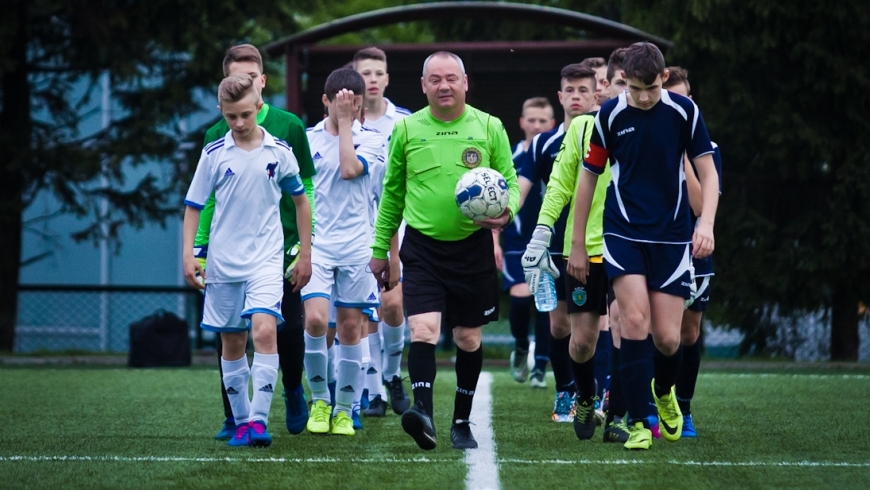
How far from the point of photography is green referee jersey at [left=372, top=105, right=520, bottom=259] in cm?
634

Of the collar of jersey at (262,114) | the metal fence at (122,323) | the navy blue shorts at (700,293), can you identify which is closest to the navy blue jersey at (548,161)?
the navy blue shorts at (700,293)

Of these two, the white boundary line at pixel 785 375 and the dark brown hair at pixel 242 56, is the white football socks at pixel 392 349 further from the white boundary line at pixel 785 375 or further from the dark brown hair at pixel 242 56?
the white boundary line at pixel 785 375

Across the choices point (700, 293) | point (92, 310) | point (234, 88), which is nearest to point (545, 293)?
point (700, 293)

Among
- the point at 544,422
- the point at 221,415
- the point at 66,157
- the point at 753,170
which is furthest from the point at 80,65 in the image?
the point at 544,422

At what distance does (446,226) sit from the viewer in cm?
634

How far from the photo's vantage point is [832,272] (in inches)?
587

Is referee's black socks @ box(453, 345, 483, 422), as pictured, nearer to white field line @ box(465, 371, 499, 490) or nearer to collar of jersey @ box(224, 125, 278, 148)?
white field line @ box(465, 371, 499, 490)

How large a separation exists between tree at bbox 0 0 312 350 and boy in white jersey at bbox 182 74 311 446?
10.0m

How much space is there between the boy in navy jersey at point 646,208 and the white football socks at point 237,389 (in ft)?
6.42

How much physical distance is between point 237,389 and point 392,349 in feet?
7.49

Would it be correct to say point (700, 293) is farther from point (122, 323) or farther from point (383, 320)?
point (122, 323)

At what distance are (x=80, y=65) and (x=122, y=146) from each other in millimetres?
1423

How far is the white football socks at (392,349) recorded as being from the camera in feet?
28.6

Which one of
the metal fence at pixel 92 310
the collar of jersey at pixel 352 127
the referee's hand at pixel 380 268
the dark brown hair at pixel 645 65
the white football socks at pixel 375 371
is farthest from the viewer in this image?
the metal fence at pixel 92 310
